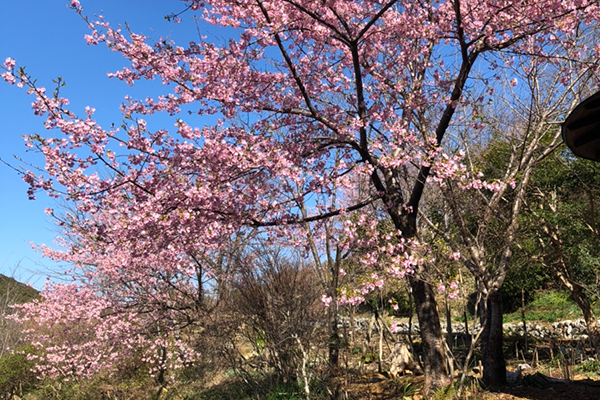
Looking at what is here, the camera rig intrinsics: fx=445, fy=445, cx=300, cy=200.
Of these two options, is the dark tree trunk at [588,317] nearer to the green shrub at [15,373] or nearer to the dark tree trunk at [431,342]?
the dark tree trunk at [431,342]

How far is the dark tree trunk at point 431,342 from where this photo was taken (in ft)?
20.8

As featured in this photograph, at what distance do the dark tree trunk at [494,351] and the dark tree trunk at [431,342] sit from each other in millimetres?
1041

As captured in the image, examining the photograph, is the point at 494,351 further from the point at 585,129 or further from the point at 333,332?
the point at 585,129

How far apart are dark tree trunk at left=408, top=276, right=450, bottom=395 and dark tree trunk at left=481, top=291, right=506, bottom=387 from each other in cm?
104

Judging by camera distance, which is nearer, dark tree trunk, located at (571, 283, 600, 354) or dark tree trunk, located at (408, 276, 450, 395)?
dark tree trunk, located at (408, 276, 450, 395)

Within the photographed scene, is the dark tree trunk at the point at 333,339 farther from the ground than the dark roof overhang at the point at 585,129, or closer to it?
closer to it

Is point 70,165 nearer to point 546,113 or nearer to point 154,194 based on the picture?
point 154,194

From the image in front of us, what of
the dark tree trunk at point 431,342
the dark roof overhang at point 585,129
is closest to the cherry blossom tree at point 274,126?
the dark tree trunk at point 431,342

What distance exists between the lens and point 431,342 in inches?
253

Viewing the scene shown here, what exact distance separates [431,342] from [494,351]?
135cm

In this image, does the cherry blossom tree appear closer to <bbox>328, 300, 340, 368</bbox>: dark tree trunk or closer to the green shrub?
<bbox>328, 300, 340, 368</bbox>: dark tree trunk

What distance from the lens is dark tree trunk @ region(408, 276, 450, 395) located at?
6.35 meters

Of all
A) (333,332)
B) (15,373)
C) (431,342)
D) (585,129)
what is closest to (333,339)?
(333,332)

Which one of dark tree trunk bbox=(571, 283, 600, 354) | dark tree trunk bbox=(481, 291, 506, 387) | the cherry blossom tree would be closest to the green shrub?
the cherry blossom tree
